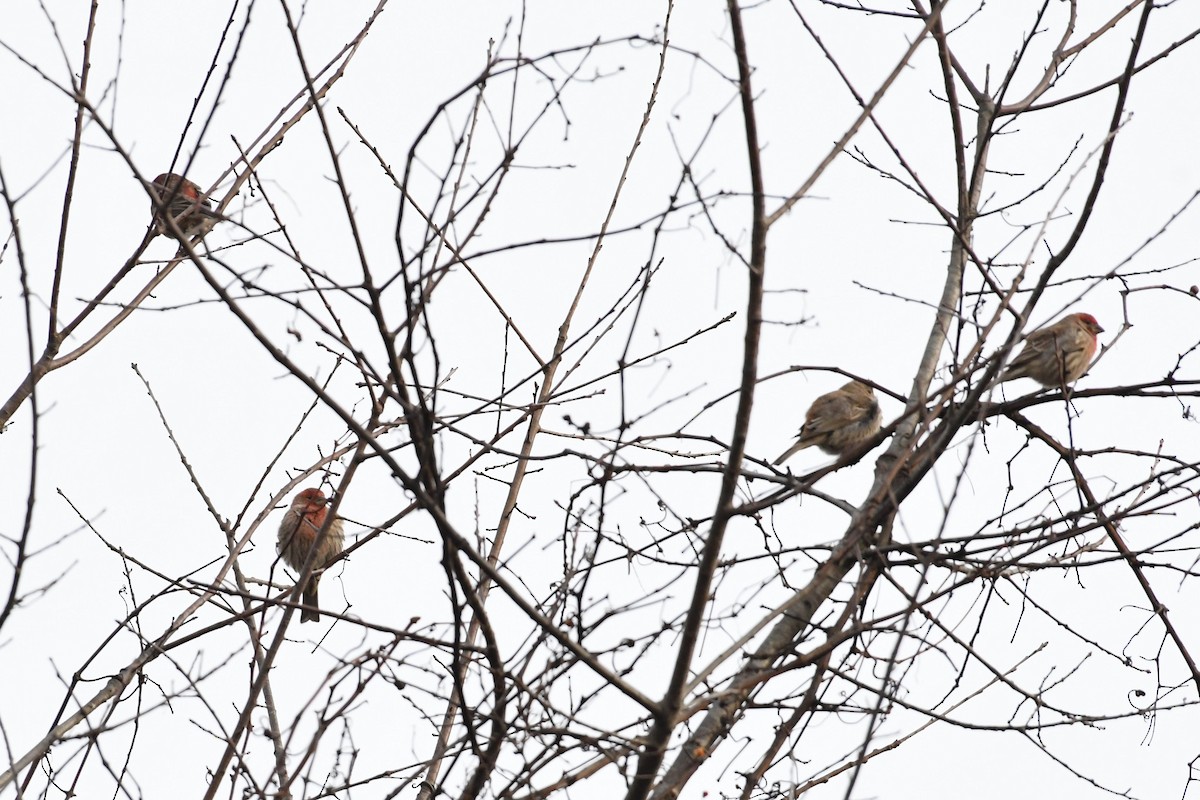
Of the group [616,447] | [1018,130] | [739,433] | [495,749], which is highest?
[1018,130]

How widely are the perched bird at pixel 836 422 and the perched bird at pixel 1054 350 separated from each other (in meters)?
1.03

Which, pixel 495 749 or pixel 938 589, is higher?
pixel 938 589

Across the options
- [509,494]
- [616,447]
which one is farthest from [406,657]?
[509,494]

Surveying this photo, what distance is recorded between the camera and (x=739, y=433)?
118 inches

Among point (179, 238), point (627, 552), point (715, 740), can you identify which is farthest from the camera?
point (627, 552)

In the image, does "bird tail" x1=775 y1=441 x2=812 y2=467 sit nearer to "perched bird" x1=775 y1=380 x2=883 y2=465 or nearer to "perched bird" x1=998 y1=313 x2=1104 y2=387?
"perched bird" x1=775 y1=380 x2=883 y2=465

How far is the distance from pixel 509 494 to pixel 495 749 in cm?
158

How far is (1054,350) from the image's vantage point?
850 cm

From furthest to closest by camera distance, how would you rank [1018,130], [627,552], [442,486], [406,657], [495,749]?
[1018,130] < [627,552] < [406,657] < [495,749] < [442,486]

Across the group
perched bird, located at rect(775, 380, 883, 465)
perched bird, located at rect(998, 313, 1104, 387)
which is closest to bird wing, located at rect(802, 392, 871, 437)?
perched bird, located at rect(775, 380, 883, 465)

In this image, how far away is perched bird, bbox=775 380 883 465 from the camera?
356 inches

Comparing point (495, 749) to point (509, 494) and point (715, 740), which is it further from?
point (509, 494)

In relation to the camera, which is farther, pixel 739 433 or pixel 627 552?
pixel 627 552

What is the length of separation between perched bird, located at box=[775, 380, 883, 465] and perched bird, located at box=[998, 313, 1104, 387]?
3.39 ft
